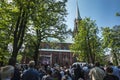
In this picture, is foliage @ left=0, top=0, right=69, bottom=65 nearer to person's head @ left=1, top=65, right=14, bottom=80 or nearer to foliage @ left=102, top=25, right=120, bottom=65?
person's head @ left=1, top=65, right=14, bottom=80

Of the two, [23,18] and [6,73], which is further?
[23,18]

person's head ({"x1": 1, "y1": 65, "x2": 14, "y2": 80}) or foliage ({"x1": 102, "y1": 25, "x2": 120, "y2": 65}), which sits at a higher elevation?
foliage ({"x1": 102, "y1": 25, "x2": 120, "y2": 65})

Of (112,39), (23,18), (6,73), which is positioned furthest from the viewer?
(112,39)

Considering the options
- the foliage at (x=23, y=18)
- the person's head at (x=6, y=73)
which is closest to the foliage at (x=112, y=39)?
the foliage at (x=23, y=18)

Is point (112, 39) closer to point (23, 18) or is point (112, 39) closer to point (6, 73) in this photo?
point (23, 18)

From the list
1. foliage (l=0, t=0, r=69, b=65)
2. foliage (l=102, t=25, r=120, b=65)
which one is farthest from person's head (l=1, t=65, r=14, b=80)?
foliage (l=102, t=25, r=120, b=65)

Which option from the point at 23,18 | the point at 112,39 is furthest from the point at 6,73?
the point at 112,39

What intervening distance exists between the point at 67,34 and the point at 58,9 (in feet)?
23.0

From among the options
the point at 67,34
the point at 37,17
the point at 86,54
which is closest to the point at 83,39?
the point at 86,54

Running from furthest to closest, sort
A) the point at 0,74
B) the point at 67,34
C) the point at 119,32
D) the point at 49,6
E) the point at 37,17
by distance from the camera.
A: the point at 119,32
the point at 67,34
the point at 49,6
the point at 37,17
the point at 0,74

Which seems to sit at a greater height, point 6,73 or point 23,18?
point 23,18

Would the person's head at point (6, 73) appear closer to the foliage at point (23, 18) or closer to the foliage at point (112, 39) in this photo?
the foliage at point (23, 18)

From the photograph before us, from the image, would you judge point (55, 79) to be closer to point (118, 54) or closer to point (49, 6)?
point (49, 6)

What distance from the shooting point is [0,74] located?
6.95 meters
